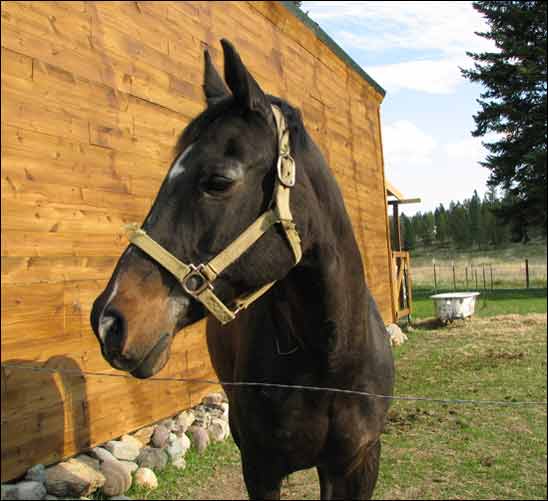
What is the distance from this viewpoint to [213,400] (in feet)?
16.3

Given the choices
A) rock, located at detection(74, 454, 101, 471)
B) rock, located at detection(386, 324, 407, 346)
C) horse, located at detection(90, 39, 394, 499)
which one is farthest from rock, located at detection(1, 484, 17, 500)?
rock, located at detection(386, 324, 407, 346)

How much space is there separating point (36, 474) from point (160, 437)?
1.10 m

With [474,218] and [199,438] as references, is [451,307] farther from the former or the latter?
[474,218]

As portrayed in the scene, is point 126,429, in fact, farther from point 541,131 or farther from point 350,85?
point 541,131

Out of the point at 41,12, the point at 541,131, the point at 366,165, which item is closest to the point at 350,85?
the point at 366,165

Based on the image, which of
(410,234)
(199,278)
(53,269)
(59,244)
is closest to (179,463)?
(53,269)

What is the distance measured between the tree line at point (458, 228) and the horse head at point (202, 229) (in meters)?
39.2

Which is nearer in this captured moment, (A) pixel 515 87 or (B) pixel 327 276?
(B) pixel 327 276

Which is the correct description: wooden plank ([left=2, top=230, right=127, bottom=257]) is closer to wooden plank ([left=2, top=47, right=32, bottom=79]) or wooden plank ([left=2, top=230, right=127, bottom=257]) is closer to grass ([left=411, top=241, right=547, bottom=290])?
wooden plank ([left=2, top=47, right=32, bottom=79])

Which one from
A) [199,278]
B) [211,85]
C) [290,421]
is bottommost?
[290,421]

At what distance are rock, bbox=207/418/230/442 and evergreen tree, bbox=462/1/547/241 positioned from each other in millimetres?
5498

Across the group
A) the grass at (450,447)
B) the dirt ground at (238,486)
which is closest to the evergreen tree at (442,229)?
the grass at (450,447)

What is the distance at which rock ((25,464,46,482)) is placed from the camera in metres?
3.21

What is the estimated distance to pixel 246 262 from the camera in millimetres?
1407
